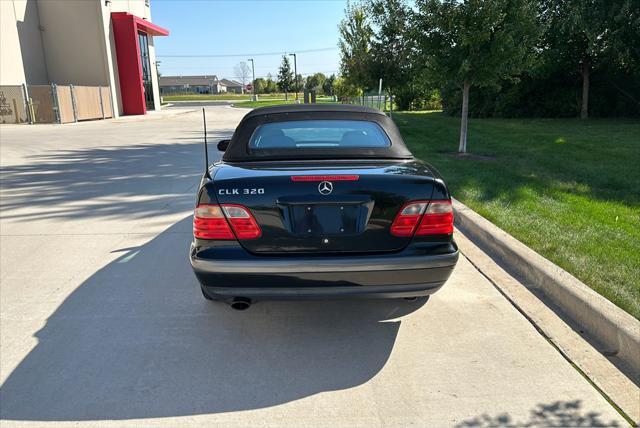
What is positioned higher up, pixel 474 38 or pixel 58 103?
pixel 474 38

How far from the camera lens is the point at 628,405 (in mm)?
2551

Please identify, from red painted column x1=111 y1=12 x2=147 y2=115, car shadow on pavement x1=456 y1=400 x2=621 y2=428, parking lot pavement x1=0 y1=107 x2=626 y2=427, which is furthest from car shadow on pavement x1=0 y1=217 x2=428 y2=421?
red painted column x1=111 y1=12 x2=147 y2=115

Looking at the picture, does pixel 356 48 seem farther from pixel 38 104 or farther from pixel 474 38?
pixel 38 104

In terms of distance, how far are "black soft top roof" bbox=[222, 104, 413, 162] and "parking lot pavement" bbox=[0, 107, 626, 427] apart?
3.92 feet

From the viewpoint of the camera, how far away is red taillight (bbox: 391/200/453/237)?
9.83ft

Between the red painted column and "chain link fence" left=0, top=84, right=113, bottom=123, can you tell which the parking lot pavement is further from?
the red painted column

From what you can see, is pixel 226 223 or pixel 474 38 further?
pixel 474 38

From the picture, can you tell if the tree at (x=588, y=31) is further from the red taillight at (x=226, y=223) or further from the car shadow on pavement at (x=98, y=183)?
the red taillight at (x=226, y=223)

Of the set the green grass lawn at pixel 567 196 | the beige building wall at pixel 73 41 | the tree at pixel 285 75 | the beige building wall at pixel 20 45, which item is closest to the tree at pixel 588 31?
the green grass lawn at pixel 567 196

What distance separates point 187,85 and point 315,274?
451 feet

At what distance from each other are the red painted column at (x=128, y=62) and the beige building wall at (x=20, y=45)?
475cm

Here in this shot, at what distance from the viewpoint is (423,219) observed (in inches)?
119

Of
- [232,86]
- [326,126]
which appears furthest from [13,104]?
[232,86]

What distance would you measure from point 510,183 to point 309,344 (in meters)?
5.66
